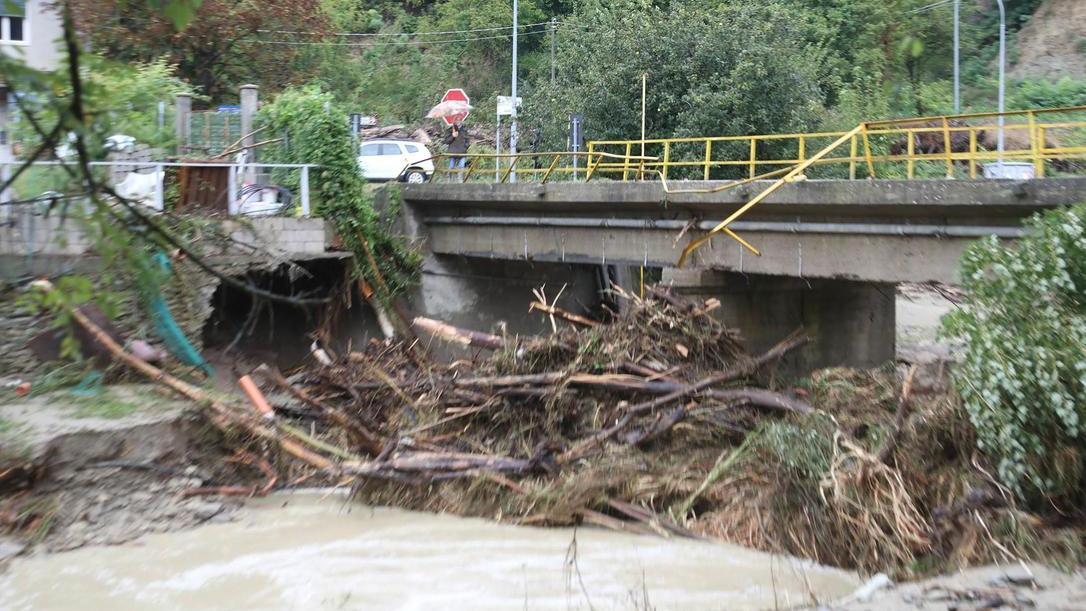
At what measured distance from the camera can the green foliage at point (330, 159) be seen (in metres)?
19.3

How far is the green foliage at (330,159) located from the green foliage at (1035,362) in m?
12.9

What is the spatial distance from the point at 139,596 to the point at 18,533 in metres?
2.13

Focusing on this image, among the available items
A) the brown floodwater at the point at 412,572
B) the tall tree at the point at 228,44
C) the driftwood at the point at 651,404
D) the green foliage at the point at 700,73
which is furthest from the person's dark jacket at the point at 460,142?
the brown floodwater at the point at 412,572

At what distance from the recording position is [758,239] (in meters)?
15.6

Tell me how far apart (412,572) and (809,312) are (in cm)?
1099

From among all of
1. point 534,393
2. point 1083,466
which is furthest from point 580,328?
point 1083,466

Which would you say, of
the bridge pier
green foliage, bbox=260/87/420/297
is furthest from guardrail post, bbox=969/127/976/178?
green foliage, bbox=260/87/420/297

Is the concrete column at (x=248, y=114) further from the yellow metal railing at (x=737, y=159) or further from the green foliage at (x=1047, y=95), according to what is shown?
the green foliage at (x=1047, y=95)

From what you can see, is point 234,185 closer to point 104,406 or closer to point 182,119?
point 182,119

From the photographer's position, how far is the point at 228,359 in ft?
57.7

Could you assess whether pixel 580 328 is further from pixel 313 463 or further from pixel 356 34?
pixel 356 34

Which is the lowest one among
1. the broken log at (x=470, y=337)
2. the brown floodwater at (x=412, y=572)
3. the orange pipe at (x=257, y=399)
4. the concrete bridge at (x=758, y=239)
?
the brown floodwater at (x=412, y=572)

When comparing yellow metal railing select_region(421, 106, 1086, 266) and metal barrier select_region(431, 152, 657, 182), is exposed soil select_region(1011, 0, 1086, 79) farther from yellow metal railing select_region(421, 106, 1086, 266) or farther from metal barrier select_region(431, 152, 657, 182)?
metal barrier select_region(431, 152, 657, 182)

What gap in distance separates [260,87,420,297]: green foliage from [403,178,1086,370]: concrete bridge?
1.90m
